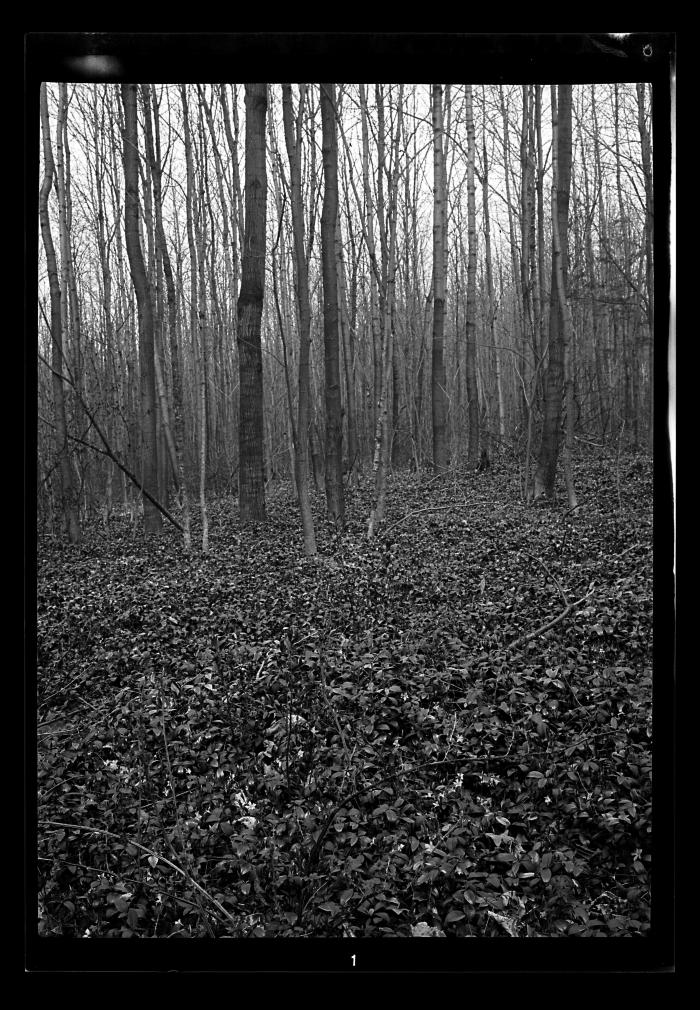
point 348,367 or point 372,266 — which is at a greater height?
point 372,266

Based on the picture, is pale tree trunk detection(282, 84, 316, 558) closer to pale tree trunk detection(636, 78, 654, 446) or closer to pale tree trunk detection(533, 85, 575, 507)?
pale tree trunk detection(533, 85, 575, 507)

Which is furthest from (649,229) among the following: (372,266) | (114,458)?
(114,458)

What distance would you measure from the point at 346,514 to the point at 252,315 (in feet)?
3.71

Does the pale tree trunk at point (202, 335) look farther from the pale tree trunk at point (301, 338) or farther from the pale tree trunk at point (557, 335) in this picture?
the pale tree trunk at point (557, 335)

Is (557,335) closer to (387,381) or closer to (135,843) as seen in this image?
(387,381)

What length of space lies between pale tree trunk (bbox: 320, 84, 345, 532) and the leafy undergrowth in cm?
95

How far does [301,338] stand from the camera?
3729 mm


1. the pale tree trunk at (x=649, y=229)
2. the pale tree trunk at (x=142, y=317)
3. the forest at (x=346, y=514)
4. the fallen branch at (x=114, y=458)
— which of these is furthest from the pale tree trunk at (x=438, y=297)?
the fallen branch at (x=114, y=458)

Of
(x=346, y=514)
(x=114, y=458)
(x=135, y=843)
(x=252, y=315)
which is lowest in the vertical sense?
(x=135, y=843)

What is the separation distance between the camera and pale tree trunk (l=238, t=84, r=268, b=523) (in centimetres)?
285

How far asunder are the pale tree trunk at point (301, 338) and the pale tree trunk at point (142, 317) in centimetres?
73

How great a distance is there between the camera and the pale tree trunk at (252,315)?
112 inches
